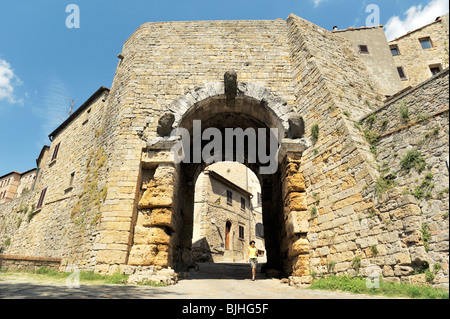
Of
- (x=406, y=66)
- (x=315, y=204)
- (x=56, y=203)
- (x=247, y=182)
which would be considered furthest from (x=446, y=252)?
(x=247, y=182)

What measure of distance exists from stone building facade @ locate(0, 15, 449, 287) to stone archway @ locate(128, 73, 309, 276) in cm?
3

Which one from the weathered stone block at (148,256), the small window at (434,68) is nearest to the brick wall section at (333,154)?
the weathered stone block at (148,256)

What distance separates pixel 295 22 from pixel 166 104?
5.26 m

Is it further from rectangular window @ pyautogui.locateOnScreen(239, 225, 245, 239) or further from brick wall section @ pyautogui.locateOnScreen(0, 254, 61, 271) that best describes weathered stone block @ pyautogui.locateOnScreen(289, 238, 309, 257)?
rectangular window @ pyautogui.locateOnScreen(239, 225, 245, 239)

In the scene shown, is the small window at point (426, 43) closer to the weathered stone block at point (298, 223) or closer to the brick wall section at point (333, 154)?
the brick wall section at point (333, 154)

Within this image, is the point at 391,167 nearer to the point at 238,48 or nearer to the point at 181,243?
the point at 238,48

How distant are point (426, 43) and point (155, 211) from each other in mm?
20128

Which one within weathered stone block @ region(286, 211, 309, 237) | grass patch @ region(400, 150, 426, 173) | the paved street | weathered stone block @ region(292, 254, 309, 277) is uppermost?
grass patch @ region(400, 150, 426, 173)

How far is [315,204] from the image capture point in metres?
6.11

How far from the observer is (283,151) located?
276 inches

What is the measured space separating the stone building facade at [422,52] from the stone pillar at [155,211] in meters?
15.9

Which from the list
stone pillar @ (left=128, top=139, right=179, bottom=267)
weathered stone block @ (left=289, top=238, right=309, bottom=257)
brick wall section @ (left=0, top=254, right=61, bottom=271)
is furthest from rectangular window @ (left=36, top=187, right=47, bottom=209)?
weathered stone block @ (left=289, top=238, right=309, bottom=257)

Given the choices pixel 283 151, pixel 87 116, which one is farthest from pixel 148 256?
pixel 87 116

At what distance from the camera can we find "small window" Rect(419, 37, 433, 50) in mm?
16812
